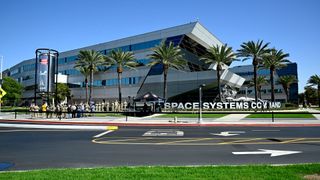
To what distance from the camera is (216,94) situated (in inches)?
2201

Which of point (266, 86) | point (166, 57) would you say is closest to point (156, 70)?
point (166, 57)

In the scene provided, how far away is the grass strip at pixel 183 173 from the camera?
7051 mm

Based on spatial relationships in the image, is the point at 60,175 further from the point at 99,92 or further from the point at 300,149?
the point at 99,92

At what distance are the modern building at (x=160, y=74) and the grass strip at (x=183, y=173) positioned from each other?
1862 inches

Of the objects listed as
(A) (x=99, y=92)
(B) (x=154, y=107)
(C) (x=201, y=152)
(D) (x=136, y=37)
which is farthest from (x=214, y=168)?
(A) (x=99, y=92)

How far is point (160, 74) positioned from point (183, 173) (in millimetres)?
54913

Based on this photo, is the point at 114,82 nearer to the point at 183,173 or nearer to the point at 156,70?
the point at 156,70

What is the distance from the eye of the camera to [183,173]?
7.44 m

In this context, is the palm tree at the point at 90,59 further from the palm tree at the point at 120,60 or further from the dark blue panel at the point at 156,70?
the dark blue panel at the point at 156,70

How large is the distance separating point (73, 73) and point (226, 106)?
146ft

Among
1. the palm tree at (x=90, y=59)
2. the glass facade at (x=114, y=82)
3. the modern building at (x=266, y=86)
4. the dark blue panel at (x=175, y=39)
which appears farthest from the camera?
the modern building at (x=266, y=86)

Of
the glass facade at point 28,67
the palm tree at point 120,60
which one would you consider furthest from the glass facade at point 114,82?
the glass facade at point 28,67

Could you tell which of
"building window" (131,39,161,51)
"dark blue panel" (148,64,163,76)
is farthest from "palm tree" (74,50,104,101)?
"dark blue panel" (148,64,163,76)

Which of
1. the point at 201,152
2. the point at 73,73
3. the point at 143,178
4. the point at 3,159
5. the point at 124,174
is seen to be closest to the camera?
the point at 143,178
